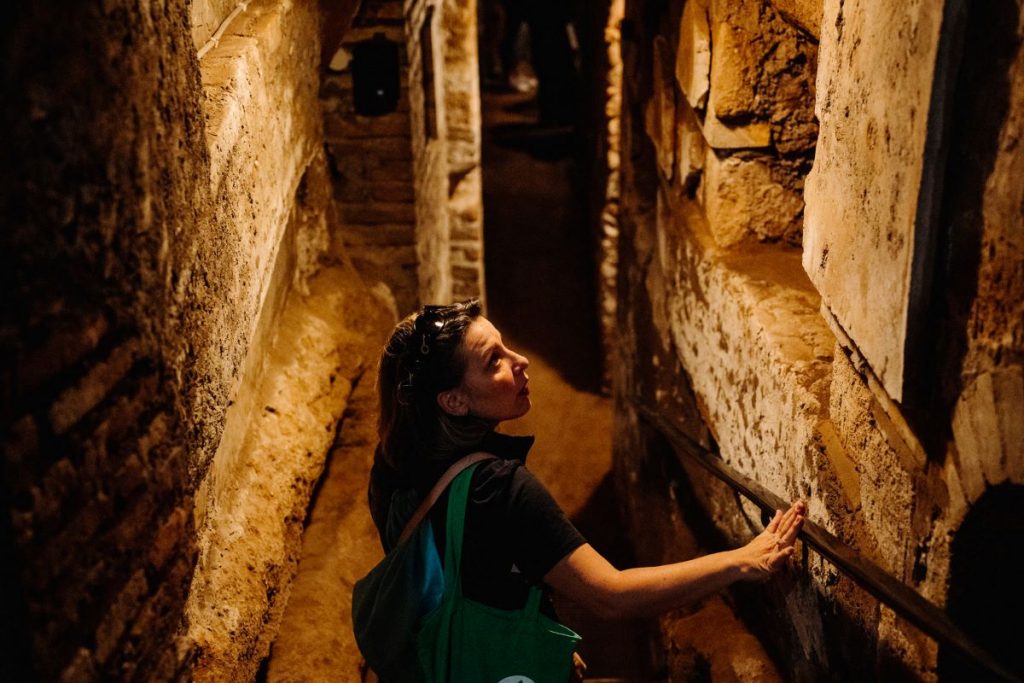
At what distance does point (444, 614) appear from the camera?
1.58m

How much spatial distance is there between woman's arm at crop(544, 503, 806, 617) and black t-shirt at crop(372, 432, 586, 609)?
0.03m

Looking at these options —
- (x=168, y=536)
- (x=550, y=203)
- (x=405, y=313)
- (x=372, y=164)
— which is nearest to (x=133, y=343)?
(x=168, y=536)

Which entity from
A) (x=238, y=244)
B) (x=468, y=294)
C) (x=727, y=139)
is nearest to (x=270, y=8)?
(x=238, y=244)

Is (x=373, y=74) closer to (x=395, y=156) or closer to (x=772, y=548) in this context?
(x=395, y=156)

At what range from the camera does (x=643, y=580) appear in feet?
5.18

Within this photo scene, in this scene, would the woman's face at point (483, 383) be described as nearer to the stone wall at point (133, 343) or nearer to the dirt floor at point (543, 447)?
the stone wall at point (133, 343)

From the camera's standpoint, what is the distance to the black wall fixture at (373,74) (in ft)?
12.7

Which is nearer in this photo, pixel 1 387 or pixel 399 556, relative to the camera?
pixel 1 387

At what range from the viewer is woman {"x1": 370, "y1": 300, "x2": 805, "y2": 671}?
1.58 meters

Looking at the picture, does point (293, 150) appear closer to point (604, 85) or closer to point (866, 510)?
point (866, 510)

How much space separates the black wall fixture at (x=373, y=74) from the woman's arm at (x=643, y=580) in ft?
9.20

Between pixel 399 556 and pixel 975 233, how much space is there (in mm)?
1087

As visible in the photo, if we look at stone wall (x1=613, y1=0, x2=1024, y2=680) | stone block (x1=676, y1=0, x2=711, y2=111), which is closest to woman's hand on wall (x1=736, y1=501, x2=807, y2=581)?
stone wall (x1=613, y1=0, x2=1024, y2=680)

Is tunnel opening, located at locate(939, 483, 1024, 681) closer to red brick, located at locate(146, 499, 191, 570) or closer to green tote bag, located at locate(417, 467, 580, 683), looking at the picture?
green tote bag, located at locate(417, 467, 580, 683)
